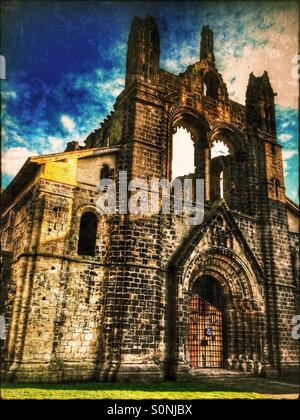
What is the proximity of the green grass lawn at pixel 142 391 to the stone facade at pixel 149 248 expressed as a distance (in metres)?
0.82

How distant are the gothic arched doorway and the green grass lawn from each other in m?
2.13

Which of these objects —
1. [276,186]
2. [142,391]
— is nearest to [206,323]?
[142,391]

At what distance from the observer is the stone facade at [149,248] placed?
11570mm

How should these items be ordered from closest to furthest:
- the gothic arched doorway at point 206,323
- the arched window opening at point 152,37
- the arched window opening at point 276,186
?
the gothic arched doorway at point 206,323, the arched window opening at point 152,37, the arched window opening at point 276,186

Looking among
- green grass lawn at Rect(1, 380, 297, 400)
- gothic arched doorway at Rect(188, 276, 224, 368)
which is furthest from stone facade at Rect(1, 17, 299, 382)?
green grass lawn at Rect(1, 380, 297, 400)

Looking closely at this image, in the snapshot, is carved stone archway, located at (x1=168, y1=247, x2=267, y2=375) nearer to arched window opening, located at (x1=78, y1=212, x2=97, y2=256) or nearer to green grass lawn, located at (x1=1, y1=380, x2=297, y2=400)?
green grass lawn, located at (x1=1, y1=380, x2=297, y2=400)

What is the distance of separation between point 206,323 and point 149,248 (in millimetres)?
4052

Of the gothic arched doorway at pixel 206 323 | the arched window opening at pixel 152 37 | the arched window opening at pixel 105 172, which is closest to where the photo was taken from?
the gothic arched doorway at pixel 206 323

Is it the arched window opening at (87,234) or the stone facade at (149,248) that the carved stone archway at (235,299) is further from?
the arched window opening at (87,234)

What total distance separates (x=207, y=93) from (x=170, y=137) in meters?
4.33

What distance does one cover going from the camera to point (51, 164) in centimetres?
1285

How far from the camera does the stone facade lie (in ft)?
38.0

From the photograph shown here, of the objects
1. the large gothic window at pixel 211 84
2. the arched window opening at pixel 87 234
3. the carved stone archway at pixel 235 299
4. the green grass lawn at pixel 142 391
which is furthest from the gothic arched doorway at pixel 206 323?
the large gothic window at pixel 211 84

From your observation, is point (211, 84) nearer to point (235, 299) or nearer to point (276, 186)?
point (276, 186)
